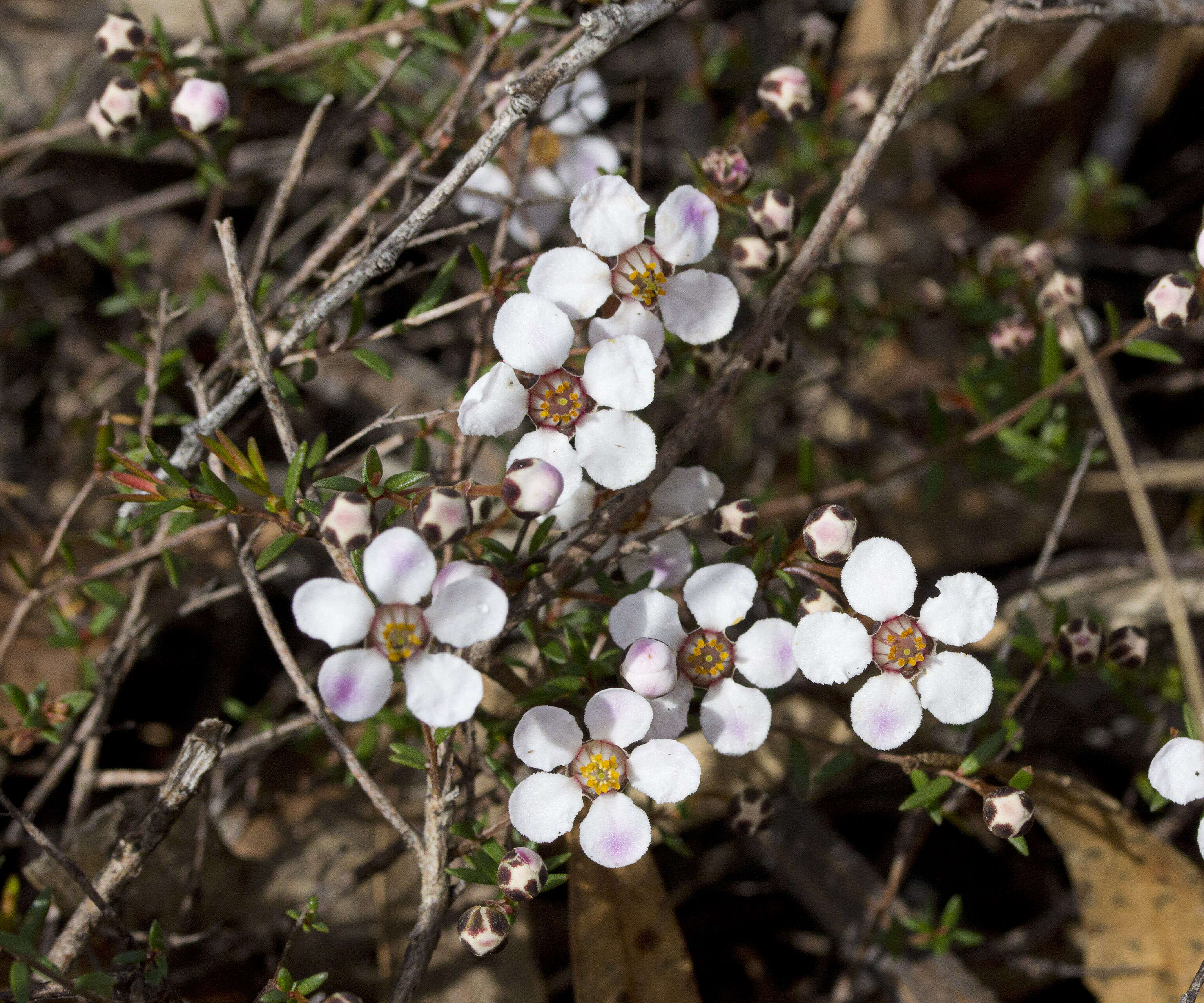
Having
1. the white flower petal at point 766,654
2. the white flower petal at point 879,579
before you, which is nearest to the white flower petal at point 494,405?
the white flower petal at point 766,654

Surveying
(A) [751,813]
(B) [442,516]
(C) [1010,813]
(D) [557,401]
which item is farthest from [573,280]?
(C) [1010,813]

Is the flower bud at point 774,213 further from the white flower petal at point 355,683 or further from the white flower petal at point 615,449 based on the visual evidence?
the white flower petal at point 355,683

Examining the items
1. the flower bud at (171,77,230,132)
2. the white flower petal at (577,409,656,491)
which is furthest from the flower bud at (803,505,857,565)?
the flower bud at (171,77,230,132)

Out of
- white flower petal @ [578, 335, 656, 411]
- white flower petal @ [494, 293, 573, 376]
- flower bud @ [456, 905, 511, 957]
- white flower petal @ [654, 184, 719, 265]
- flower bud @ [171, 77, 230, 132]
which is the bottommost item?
flower bud @ [456, 905, 511, 957]

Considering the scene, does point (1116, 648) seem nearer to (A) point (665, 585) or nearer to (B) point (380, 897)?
(A) point (665, 585)

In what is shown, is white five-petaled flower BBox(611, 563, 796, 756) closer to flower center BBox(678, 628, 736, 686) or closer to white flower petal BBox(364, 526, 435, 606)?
flower center BBox(678, 628, 736, 686)

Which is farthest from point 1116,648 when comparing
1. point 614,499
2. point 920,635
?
point 614,499
